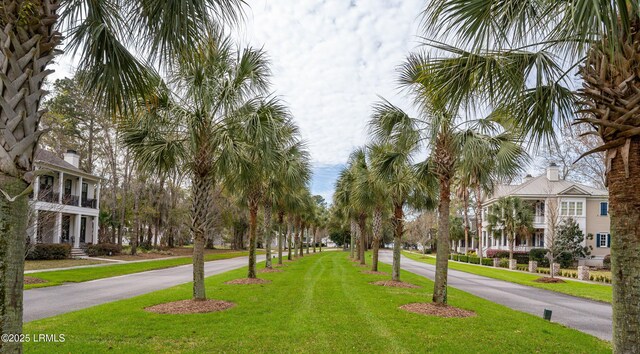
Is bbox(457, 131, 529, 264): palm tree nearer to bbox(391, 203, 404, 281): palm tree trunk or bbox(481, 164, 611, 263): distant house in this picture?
bbox(391, 203, 404, 281): palm tree trunk

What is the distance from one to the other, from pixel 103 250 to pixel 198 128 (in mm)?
29621

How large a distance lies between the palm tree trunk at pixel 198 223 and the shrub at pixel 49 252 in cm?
2097

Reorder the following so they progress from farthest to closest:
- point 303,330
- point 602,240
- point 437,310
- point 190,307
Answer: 1. point 602,240
2. point 437,310
3. point 190,307
4. point 303,330

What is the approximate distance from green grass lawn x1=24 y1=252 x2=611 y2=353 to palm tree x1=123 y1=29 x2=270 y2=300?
2259 mm

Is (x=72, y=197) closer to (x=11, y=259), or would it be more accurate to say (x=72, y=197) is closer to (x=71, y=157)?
(x=71, y=157)

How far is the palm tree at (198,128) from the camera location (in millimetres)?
10586

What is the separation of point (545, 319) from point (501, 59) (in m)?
8.19

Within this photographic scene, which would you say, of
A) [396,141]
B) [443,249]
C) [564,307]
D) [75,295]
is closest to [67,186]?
[75,295]

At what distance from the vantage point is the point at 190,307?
10547 mm

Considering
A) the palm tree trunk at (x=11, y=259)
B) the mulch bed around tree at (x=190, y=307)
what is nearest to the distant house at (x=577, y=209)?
the mulch bed around tree at (x=190, y=307)

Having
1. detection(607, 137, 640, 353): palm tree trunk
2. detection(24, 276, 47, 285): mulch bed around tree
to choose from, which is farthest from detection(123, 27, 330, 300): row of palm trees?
detection(24, 276, 47, 285): mulch bed around tree

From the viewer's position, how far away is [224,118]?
11.2 m

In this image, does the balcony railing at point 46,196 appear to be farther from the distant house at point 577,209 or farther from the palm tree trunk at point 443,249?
the distant house at point 577,209

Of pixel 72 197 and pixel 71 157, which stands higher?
pixel 71 157
